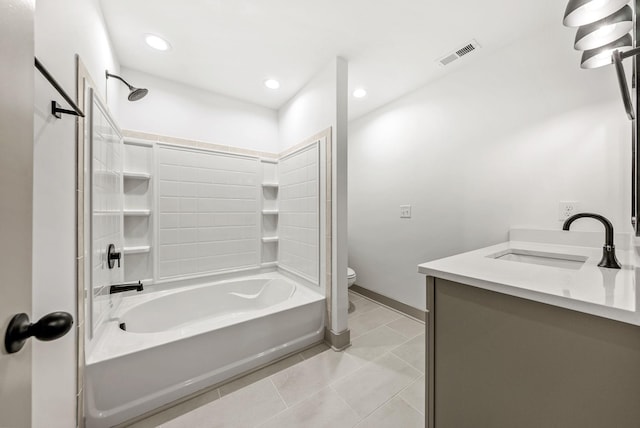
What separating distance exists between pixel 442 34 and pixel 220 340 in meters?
2.66

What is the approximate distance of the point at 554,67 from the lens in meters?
1.58

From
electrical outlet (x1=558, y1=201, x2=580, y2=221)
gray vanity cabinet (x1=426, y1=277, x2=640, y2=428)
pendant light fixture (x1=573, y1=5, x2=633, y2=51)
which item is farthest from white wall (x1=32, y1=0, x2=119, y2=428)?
electrical outlet (x1=558, y1=201, x2=580, y2=221)

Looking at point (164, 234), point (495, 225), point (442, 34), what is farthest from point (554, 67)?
point (164, 234)

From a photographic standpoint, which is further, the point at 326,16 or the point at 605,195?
the point at 326,16

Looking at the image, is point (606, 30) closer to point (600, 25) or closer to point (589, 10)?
point (600, 25)

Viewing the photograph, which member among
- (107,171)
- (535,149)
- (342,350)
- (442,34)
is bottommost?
(342,350)

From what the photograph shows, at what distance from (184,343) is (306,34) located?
7.40 ft

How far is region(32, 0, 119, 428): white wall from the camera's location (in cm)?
82

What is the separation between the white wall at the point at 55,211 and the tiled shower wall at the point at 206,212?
1.14m

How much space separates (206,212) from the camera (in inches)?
93.7

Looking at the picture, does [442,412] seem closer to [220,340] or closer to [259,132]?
[220,340]

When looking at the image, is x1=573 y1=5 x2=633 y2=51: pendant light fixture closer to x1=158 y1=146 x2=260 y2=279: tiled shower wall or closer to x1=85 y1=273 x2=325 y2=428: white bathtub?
x1=85 y1=273 x2=325 y2=428: white bathtub

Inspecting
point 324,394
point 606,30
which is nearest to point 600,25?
point 606,30

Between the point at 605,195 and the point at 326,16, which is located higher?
the point at 326,16
